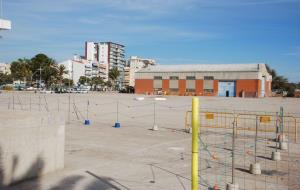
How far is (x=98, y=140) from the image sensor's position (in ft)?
56.2

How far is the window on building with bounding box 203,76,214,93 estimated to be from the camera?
96.2 metres

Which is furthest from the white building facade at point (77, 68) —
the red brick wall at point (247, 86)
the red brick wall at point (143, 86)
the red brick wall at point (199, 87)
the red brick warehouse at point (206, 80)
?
the red brick wall at point (247, 86)

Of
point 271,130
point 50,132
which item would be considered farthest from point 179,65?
point 50,132

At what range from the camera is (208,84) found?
97.2 meters

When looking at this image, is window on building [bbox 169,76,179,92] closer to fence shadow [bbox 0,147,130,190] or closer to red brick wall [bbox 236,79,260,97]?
red brick wall [bbox 236,79,260,97]

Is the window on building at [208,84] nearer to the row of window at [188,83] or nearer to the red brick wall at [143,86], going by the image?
Result: the row of window at [188,83]

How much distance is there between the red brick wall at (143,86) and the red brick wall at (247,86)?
81.1 ft

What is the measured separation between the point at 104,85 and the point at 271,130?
151178 millimetres

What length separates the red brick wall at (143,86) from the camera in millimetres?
104562

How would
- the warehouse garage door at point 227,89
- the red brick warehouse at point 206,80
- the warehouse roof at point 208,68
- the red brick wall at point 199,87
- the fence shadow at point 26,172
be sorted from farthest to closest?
1. the warehouse roof at point 208,68
2. the warehouse garage door at point 227,89
3. the red brick warehouse at point 206,80
4. the red brick wall at point 199,87
5. the fence shadow at point 26,172

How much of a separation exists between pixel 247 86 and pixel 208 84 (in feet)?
35.1

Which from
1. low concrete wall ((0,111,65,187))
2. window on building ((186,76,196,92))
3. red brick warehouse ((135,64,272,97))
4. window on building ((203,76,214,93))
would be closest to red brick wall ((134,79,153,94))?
red brick warehouse ((135,64,272,97))

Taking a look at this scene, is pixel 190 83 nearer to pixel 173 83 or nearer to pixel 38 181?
pixel 173 83

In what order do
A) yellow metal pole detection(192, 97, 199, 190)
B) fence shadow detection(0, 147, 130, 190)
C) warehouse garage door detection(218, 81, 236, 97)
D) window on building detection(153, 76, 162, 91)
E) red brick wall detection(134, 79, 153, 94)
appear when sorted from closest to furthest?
yellow metal pole detection(192, 97, 199, 190), fence shadow detection(0, 147, 130, 190), warehouse garage door detection(218, 81, 236, 97), window on building detection(153, 76, 162, 91), red brick wall detection(134, 79, 153, 94)
